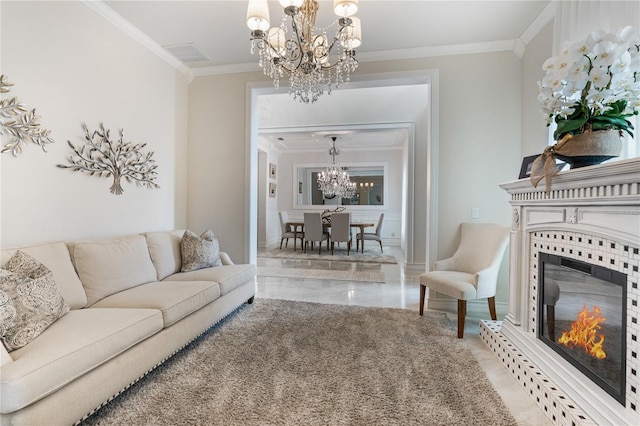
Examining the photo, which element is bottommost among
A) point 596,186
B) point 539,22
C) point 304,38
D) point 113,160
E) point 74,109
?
point 596,186

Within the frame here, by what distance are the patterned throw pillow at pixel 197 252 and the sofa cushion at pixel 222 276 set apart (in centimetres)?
8

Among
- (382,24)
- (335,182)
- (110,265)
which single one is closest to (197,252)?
(110,265)

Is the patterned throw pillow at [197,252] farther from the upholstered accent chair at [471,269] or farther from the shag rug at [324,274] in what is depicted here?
the upholstered accent chair at [471,269]

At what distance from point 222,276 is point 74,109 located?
1.90 meters

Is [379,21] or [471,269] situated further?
[471,269]

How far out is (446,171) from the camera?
3.37 meters

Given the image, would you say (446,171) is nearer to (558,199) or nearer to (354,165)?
(558,199)

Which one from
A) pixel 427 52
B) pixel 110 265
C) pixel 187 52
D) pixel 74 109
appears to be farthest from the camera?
pixel 187 52

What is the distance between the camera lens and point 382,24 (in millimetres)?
2934

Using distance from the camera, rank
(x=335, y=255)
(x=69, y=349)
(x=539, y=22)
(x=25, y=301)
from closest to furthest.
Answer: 1. (x=69, y=349)
2. (x=25, y=301)
3. (x=539, y=22)
4. (x=335, y=255)

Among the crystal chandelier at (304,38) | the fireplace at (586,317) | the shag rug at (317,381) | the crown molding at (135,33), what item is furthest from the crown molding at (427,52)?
the shag rug at (317,381)

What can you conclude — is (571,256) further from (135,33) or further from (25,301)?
(135,33)

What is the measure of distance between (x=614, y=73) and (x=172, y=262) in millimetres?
3551

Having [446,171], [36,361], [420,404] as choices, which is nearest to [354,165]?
[446,171]
